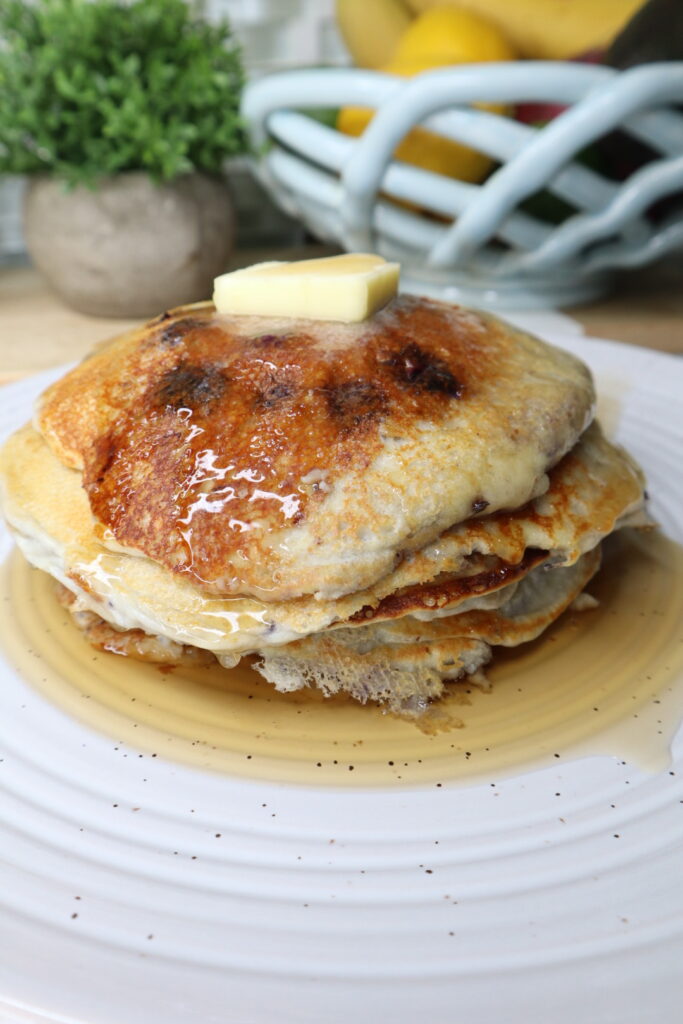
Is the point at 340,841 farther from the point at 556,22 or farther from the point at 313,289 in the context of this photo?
the point at 556,22

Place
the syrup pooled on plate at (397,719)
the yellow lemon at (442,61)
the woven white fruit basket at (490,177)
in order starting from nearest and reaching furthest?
1. the syrup pooled on plate at (397,719)
2. the woven white fruit basket at (490,177)
3. the yellow lemon at (442,61)

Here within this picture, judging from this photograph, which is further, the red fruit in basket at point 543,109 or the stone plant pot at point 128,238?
the stone plant pot at point 128,238

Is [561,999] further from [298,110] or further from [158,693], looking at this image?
[298,110]

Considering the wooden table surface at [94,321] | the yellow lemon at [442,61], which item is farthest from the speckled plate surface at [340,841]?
the yellow lemon at [442,61]

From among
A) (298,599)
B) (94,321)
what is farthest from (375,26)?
(298,599)

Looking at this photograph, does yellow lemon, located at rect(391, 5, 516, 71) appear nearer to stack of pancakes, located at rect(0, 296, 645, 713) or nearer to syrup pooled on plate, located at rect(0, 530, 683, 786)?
stack of pancakes, located at rect(0, 296, 645, 713)

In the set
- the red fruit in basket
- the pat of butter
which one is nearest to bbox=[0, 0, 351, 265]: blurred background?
the red fruit in basket

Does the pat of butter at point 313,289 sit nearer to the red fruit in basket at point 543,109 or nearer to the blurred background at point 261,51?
the red fruit in basket at point 543,109
